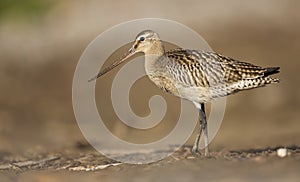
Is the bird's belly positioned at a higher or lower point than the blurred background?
lower

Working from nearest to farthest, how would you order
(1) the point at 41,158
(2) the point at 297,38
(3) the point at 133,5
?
1. (1) the point at 41,158
2. (2) the point at 297,38
3. (3) the point at 133,5

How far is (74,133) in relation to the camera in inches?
681

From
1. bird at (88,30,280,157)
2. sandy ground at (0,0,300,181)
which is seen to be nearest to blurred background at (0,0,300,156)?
sandy ground at (0,0,300,181)

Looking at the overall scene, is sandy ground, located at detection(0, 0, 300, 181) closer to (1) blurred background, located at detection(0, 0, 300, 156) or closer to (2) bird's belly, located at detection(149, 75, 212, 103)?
(1) blurred background, located at detection(0, 0, 300, 156)

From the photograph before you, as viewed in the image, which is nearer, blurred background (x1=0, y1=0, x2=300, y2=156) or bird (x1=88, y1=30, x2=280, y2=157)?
bird (x1=88, y1=30, x2=280, y2=157)

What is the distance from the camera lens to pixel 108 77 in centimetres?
2106

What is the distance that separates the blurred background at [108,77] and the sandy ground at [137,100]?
1.1 inches

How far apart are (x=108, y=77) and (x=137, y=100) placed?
7.39 ft

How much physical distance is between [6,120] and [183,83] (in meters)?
8.73

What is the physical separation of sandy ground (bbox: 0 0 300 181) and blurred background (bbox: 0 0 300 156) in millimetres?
28

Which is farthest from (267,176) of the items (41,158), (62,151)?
(62,151)

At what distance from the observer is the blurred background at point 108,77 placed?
54.8 ft

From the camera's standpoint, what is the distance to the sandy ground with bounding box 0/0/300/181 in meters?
9.91

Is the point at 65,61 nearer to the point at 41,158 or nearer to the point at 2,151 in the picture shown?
the point at 2,151
